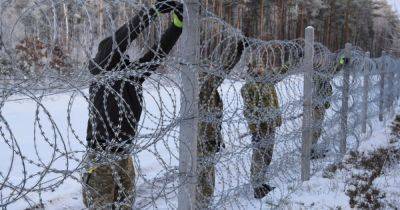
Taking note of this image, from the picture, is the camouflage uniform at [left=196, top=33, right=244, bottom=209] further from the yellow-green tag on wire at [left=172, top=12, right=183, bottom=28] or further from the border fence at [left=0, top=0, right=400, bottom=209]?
the yellow-green tag on wire at [left=172, top=12, right=183, bottom=28]

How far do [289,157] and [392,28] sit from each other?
2688 inches

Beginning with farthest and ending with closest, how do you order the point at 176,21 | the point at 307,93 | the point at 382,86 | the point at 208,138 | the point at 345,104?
1. the point at 382,86
2. the point at 345,104
3. the point at 307,93
4. the point at 208,138
5. the point at 176,21

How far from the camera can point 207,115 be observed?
3512 mm

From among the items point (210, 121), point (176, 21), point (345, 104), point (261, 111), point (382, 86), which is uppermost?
point (382, 86)

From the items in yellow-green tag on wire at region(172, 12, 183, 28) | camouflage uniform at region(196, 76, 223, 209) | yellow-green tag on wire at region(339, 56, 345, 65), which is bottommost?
camouflage uniform at region(196, 76, 223, 209)

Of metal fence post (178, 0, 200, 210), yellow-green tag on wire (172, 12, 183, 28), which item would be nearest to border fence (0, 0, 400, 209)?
metal fence post (178, 0, 200, 210)

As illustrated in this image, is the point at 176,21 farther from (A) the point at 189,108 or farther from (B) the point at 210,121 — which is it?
(B) the point at 210,121

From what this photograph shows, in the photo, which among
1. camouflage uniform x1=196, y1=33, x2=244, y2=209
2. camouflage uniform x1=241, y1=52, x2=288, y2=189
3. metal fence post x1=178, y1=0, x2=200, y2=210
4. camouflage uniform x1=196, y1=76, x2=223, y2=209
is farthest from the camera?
camouflage uniform x1=241, y1=52, x2=288, y2=189

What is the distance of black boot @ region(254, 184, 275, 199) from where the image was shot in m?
5.31

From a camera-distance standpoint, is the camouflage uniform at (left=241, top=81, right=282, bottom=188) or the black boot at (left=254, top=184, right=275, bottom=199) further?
the black boot at (left=254, top=184, right=275, bottom=199)

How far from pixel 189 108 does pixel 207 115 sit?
61cm

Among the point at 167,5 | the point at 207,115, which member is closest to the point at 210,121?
the point at 207,115

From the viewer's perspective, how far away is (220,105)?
15.5 feet

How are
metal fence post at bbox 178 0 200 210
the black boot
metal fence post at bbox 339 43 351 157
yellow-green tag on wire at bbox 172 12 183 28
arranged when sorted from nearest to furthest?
1. metal fence post at bbox 178 0 200 210
2. yellow-green tag on wire at bbox 172 12 183 28
3. the black boot
4. metal fence post at bbox 339 43 351 157
